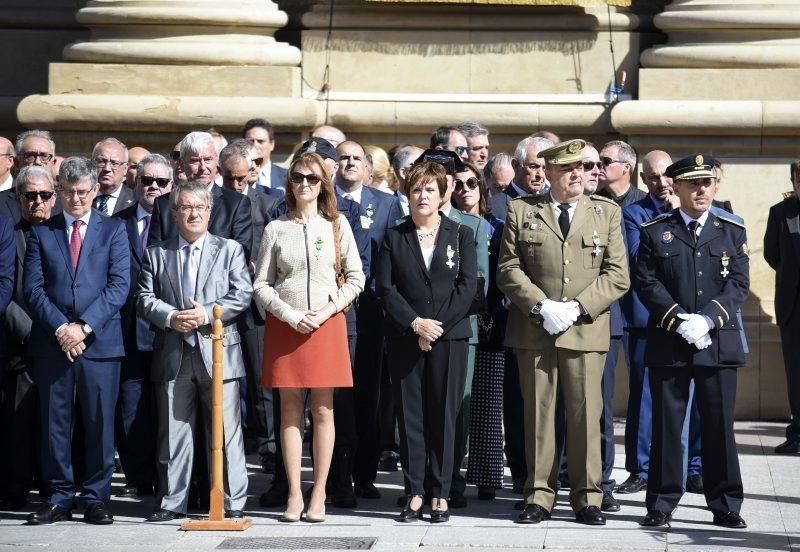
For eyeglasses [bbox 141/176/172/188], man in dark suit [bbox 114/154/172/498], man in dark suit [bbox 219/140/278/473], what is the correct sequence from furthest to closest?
man in dark suit [bbox 219/140/278/473] < eyeglasses [bbox 141/176/172/188] < man in dark suit [bbox 114/154/172/498]

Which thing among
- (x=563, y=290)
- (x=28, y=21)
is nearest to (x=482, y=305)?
(x=563, y=290)

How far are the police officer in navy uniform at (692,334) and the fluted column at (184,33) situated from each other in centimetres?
516

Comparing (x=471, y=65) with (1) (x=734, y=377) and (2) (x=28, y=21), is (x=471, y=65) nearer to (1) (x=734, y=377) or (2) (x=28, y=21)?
(2) (x=28, y=21)

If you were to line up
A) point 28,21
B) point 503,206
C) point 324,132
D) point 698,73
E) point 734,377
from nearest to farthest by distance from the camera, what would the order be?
point 734,377 < point 503,206 < point 324,132 < point 698,73 < point 28,21

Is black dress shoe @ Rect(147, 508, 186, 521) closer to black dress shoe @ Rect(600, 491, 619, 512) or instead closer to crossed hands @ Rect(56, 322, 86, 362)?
crossed hands @ Rect(56, 322, 86, 362)

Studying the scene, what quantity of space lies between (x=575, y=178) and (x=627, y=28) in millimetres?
4504

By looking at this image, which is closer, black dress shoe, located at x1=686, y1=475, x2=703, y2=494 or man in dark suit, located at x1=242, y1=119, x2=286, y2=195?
black dress shoe, located at x1=686, y1=475, x2=703, y2=494

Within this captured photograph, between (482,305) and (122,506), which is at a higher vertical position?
(482,305)

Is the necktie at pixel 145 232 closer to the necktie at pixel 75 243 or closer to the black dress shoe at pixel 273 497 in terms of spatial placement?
the necktie at pixel 75 243

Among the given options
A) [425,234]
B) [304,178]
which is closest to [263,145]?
[304,178]

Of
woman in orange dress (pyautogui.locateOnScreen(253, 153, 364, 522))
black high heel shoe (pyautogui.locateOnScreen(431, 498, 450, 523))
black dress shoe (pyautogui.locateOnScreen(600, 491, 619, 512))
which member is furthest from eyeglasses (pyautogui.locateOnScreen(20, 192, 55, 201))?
black dress shoe (pyautogui.locateOnScreen(600, 491, 619, 512))

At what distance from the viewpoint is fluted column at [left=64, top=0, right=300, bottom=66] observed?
13.4m

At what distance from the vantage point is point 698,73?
1296 centimetres

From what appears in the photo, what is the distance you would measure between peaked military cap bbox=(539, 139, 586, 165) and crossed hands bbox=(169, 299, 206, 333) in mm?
2135
